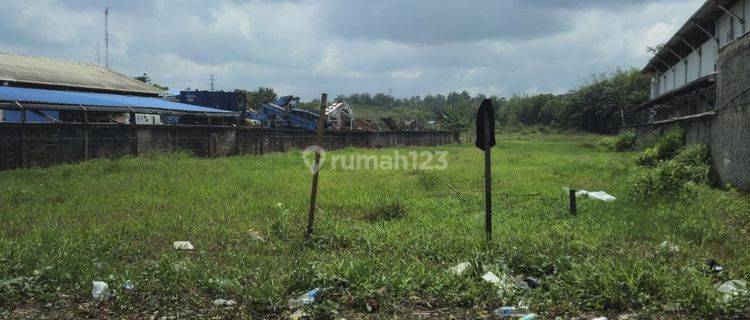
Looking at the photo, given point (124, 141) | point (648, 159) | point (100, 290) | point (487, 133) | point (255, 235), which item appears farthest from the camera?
point (124, 141)

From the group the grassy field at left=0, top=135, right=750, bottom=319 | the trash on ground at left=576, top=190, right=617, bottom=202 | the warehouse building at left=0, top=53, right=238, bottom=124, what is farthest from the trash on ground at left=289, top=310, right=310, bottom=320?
the warehouse building at left=0, top=53, right=238, bottom=124

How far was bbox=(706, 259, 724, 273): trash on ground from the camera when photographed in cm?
475

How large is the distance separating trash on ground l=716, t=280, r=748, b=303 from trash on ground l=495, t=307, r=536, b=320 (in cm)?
144

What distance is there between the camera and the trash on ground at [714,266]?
187 inches

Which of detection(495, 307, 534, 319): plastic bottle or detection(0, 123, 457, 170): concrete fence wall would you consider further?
detection(0, 123, 457, 170): concrete fence wall

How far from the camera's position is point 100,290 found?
4445 millimetres

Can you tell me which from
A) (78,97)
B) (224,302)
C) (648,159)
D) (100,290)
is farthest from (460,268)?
(78,97)

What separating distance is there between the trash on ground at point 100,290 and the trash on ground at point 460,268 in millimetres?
2913

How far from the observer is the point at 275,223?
6910 millimetres

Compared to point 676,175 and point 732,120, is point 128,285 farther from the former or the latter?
point 732,120

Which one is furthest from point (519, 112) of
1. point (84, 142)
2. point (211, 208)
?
point (211, 208)

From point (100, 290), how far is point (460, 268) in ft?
10.1

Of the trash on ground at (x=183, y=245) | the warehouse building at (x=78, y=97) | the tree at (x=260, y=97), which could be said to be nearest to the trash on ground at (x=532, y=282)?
the trash on ground at (x=183, y=245)

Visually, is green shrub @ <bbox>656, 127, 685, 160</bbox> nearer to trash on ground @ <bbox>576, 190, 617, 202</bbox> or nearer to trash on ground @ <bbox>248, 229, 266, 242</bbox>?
trash on ground @ <bbox>576, 190, 617, 202</bbox>
